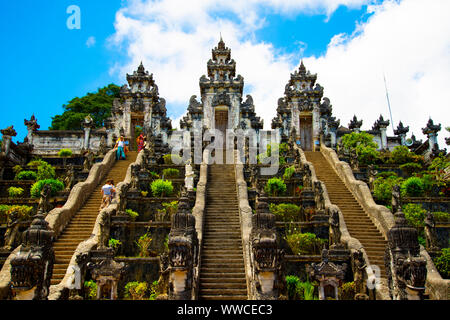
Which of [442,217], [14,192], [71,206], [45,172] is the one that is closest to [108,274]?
[71,206]

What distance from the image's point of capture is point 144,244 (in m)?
12.4

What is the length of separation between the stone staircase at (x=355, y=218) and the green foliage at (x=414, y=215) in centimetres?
125

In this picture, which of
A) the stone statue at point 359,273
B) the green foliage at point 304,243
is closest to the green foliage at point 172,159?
the green foliage at point 304,243

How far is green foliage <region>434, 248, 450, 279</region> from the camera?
10906mm

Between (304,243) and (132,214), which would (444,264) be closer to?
(304,243)

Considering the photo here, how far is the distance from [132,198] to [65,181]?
4.28 meters

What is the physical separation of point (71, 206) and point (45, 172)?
19.3ft

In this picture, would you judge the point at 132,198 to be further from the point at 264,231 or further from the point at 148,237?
the point at 264,231

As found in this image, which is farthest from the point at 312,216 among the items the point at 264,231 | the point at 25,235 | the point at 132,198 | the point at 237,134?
the point at 237,134

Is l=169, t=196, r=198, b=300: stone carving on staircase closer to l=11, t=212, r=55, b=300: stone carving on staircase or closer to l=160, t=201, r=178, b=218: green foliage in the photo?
l=11, t=212, r=55, b=300: stone carving on staircase

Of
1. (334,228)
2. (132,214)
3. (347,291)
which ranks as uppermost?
(132,214)

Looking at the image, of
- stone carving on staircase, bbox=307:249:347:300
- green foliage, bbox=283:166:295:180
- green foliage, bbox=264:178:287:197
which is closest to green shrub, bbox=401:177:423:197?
green foliage, bbox=283:166:295:180

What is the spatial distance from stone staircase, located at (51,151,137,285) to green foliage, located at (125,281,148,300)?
1.99 meters

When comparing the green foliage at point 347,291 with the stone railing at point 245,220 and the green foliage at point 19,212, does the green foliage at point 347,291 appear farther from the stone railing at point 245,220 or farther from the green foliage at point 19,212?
the green foliage at point 19,212
